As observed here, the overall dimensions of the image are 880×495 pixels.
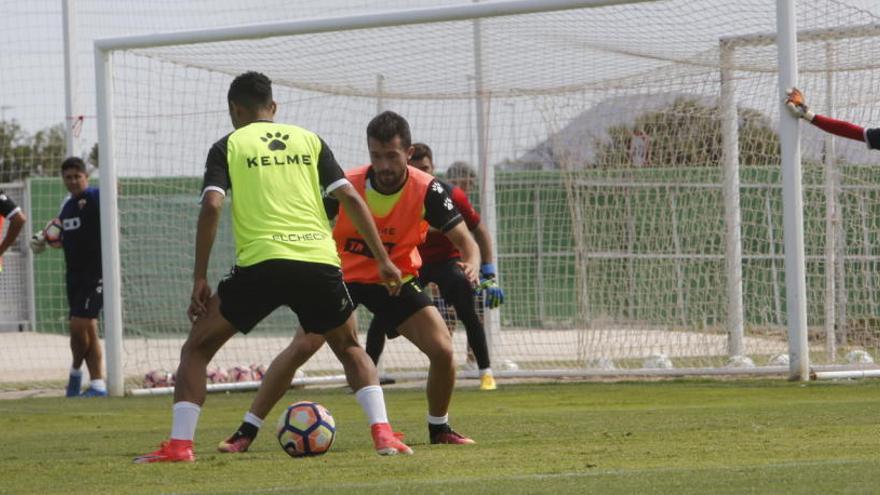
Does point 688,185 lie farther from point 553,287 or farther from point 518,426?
point 518,426

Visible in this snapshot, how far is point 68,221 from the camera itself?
15023mm

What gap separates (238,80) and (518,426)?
10.5 feet

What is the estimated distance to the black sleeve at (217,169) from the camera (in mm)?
7121

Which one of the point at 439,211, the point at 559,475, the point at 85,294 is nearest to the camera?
the point at 559,475

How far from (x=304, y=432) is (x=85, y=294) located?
25.9 ft

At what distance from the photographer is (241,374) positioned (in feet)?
50.2

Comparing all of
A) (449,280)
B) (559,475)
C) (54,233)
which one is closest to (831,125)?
(449,280)

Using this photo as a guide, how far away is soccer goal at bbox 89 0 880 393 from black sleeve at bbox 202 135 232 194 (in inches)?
288

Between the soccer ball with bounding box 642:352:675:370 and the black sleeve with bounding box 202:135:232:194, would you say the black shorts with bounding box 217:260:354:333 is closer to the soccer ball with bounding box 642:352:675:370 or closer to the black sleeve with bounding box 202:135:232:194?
the black sleeve with bounding box 202:135:232:194

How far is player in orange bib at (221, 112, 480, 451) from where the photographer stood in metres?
8.02

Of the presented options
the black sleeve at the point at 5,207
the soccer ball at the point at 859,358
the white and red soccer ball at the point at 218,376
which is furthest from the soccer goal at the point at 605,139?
the black sleeve at the point at 5,207

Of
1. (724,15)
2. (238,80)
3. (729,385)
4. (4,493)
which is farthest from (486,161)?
(4,493)

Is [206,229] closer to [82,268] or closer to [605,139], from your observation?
[82,268]

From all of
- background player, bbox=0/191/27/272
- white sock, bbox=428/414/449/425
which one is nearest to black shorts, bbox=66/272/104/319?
Answer: background player, bbox=0/191/27/272
